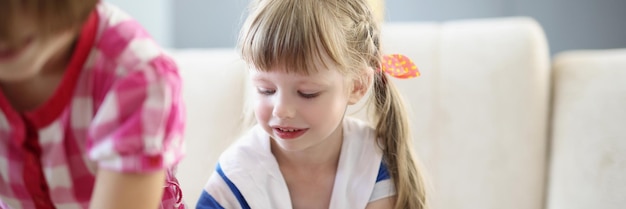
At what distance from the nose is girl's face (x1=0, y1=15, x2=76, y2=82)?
0.45 meters

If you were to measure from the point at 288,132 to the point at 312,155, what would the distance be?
5.4 inches

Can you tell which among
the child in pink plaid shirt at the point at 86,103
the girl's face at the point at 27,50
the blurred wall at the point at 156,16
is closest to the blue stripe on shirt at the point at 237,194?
the child in pink plaid shirt at the point at 86,103

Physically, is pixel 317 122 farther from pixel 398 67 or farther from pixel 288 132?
pixel 398 67

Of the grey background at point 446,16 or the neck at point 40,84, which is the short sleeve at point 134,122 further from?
the grey background at point 446,16

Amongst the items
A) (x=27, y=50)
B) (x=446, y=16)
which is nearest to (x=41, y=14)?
(x=27, y=50)

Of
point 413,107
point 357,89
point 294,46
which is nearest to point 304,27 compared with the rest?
point 294,46

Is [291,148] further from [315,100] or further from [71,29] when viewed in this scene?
[71,29]

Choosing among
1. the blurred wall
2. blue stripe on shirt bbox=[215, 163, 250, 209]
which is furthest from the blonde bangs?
the blurred wall

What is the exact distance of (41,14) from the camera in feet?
2.30

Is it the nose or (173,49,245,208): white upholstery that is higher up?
the nose

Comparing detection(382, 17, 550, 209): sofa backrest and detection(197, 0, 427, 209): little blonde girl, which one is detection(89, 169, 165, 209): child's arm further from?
detection(382, 17, 550, 209): sofa backrest

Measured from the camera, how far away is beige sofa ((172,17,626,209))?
5.23 ft

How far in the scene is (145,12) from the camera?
7.97ft

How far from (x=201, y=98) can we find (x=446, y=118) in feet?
1.82
